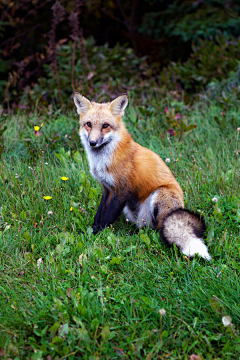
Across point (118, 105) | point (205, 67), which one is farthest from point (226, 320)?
point (205, 67)

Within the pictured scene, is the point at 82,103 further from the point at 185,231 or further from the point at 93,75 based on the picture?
the point at 93,75

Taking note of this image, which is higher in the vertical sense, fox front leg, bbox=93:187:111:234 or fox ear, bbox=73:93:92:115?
fox ear, bbox=73:93:92:115

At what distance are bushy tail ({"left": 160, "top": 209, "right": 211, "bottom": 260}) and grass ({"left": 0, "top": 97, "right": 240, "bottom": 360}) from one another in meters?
0.11

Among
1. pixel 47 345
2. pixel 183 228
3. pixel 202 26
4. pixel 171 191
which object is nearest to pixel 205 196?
pixel 171 191

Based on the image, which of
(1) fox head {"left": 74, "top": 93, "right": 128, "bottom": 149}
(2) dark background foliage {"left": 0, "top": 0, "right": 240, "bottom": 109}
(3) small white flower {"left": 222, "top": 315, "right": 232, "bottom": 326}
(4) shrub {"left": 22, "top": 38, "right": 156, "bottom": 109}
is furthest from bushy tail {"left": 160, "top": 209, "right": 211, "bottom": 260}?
(2) dark background foliage {"left": 0, "top": 0, "right": 240, "bottom": 109}

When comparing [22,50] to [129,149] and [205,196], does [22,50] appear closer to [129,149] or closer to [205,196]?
[129,149]

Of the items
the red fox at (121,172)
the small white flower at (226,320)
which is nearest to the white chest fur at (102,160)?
the red fox at (121,172)

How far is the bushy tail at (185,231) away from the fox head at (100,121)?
3.78 ft

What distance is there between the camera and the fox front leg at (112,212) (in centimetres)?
353

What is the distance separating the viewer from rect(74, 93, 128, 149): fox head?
3513 mm

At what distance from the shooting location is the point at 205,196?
3975mm

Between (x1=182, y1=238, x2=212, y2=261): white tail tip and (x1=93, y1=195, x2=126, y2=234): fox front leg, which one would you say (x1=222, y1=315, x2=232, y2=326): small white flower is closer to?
(x1=182, y1=238, x2=212, y2=261): white tail tip

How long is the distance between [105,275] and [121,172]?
1220 mm

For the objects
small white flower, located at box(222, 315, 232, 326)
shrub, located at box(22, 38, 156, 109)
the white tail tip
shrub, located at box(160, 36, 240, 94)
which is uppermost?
shrub, located at box(22, 38, 156, 109)
